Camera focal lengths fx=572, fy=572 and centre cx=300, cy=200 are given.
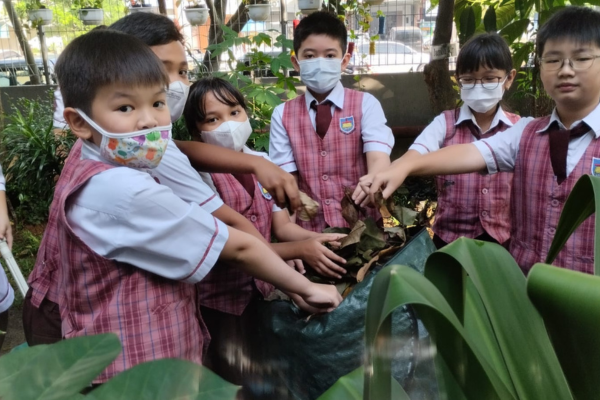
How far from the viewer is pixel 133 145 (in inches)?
46.4

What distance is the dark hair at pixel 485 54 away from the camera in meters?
2.28

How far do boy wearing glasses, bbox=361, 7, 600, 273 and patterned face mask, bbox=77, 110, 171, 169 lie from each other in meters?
0.62

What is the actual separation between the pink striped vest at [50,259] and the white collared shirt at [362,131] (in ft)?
3.40

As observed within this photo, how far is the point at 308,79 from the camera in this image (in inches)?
93.8

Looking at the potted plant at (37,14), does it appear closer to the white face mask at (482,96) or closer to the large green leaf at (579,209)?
the white face mask at (482,96)

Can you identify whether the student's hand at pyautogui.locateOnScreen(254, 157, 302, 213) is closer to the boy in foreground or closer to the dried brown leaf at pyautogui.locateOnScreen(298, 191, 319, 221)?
the dried brown leaf at pyautogui.locateOnScreen(298, 191, 319, 221)

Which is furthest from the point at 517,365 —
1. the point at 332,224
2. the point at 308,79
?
the point at 308,79

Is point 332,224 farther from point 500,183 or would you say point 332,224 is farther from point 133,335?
point 133,335

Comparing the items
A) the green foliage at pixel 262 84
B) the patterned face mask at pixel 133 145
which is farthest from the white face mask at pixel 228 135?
the green foliage at pixel 262 84

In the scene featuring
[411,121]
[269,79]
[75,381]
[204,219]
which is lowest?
[411,121]

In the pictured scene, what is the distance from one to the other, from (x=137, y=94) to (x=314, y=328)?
0.67m

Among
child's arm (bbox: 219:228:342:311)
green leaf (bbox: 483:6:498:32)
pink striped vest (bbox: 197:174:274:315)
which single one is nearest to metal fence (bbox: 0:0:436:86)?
green leaf (bbox: 483:6:498:32)

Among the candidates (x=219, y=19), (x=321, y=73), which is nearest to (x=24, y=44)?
(x=219, y=19)

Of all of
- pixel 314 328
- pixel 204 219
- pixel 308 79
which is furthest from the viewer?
pixel 308 79
